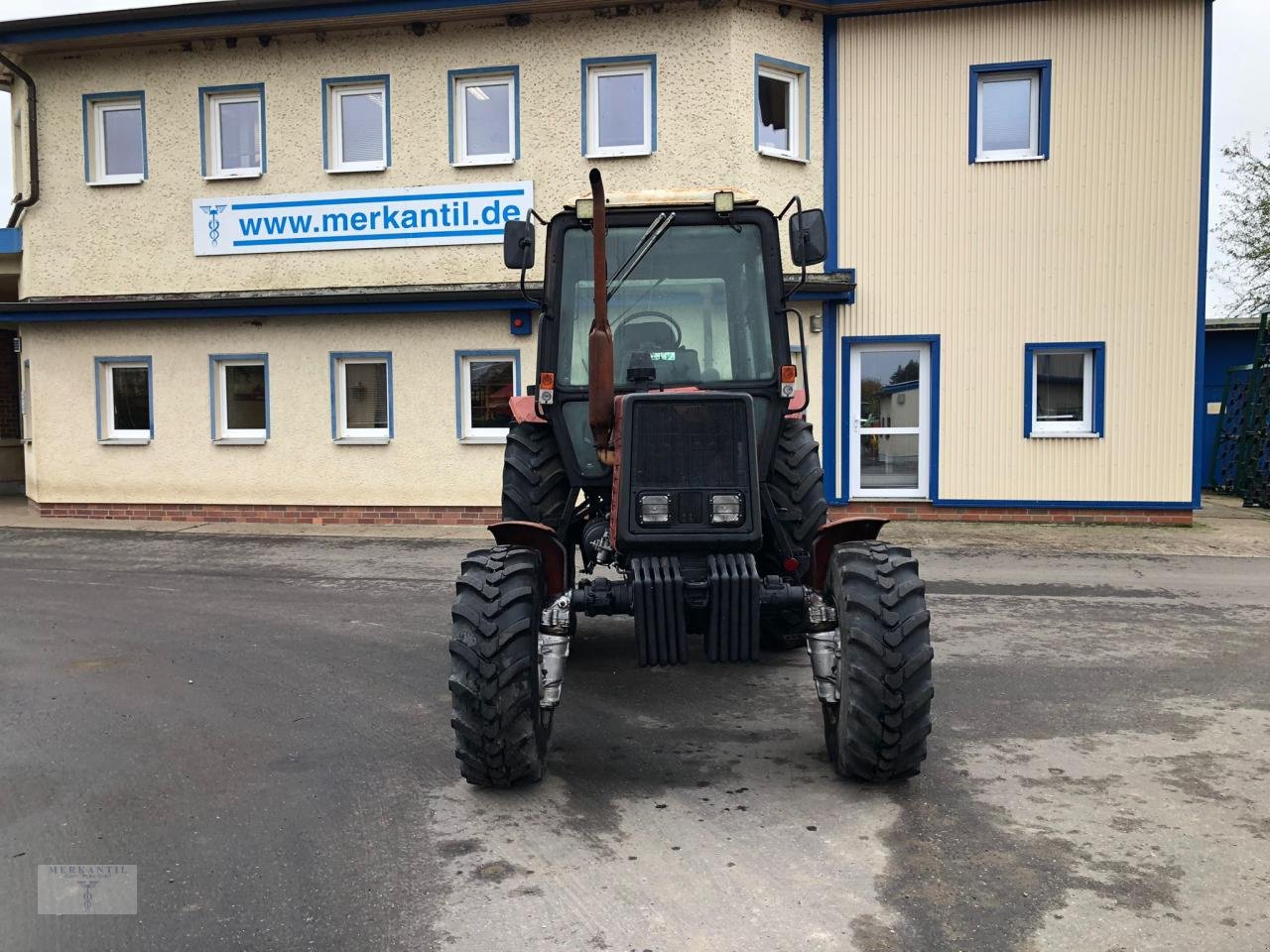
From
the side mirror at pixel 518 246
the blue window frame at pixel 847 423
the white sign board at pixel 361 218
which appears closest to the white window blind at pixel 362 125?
the white sign board at pixel 361 218

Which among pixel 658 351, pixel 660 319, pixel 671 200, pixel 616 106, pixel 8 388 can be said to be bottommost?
pixel 658 351

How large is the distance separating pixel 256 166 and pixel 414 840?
12196mm

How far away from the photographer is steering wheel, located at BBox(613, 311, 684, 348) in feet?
16.9

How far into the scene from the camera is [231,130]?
45.4 feet

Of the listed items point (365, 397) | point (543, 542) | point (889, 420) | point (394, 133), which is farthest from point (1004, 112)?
point (543, 542)

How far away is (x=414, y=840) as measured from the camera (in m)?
3.64

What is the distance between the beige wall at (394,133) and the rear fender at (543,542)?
9017 mm

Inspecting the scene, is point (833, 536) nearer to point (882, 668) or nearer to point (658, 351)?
point (882, 668)

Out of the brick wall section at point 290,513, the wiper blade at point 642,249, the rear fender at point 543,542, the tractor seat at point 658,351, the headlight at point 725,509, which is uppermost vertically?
the wiper blade at point 642,249

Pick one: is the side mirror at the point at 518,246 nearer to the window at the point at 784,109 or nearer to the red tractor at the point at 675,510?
the red tractor at the point at 675,510

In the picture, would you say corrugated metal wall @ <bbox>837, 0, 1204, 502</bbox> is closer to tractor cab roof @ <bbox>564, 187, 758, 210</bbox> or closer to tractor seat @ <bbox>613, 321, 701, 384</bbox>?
tractor cab roof @ <bbox>564, 187, 758, 210</bbox>

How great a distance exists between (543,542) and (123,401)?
1194 cm

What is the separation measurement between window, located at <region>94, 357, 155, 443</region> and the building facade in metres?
0.06

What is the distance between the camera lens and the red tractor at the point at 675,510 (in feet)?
12.8
